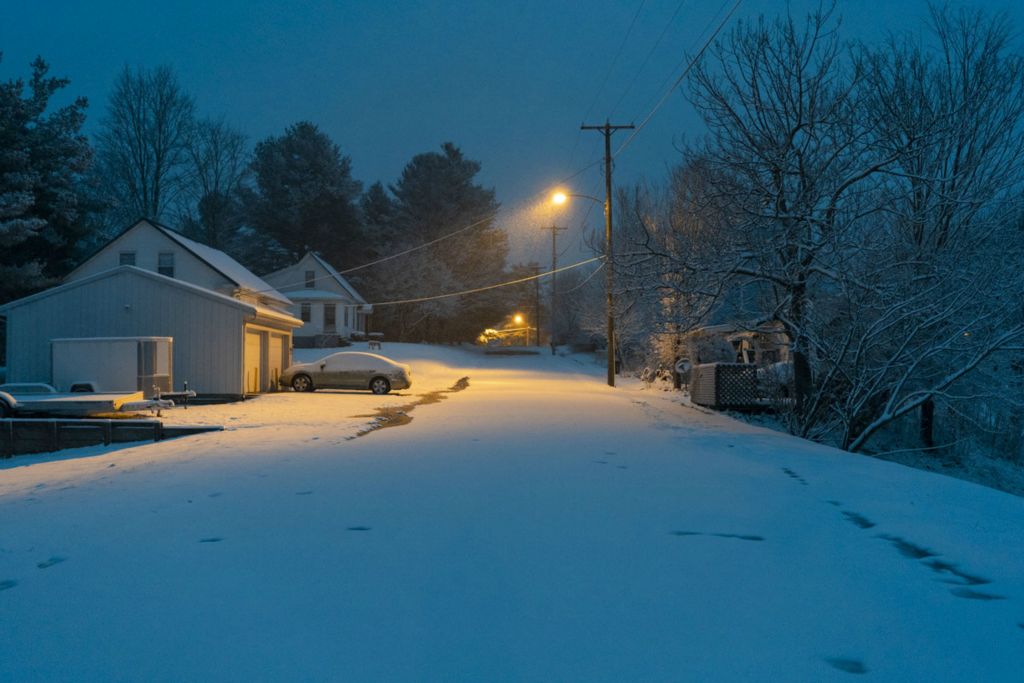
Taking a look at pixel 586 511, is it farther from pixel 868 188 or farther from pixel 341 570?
pixel 868 188

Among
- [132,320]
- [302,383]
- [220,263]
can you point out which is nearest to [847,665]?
[132,320]

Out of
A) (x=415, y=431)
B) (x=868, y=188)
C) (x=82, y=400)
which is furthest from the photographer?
(x=82, y=400)

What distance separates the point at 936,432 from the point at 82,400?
20.2 metres

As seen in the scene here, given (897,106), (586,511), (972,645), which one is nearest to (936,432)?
(897,106)

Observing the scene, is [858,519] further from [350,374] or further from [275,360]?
[275,360]

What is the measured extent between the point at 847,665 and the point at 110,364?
20473mm

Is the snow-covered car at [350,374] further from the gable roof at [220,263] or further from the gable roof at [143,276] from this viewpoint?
the gable roof at [220,263]

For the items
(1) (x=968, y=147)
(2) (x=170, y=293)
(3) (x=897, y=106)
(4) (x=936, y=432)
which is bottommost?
(4) (x=936, y=432)

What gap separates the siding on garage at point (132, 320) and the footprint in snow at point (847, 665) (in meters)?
20.6

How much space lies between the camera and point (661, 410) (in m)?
16.3

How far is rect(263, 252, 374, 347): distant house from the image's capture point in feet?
153

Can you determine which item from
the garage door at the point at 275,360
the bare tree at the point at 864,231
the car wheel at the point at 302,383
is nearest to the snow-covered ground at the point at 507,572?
the bare tree at the point at 864,231

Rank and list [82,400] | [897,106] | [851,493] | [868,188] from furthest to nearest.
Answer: [82,400] → [897,106] → [868,188] → [851,493]

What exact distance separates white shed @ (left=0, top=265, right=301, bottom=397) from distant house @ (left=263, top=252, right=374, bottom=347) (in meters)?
24.1
